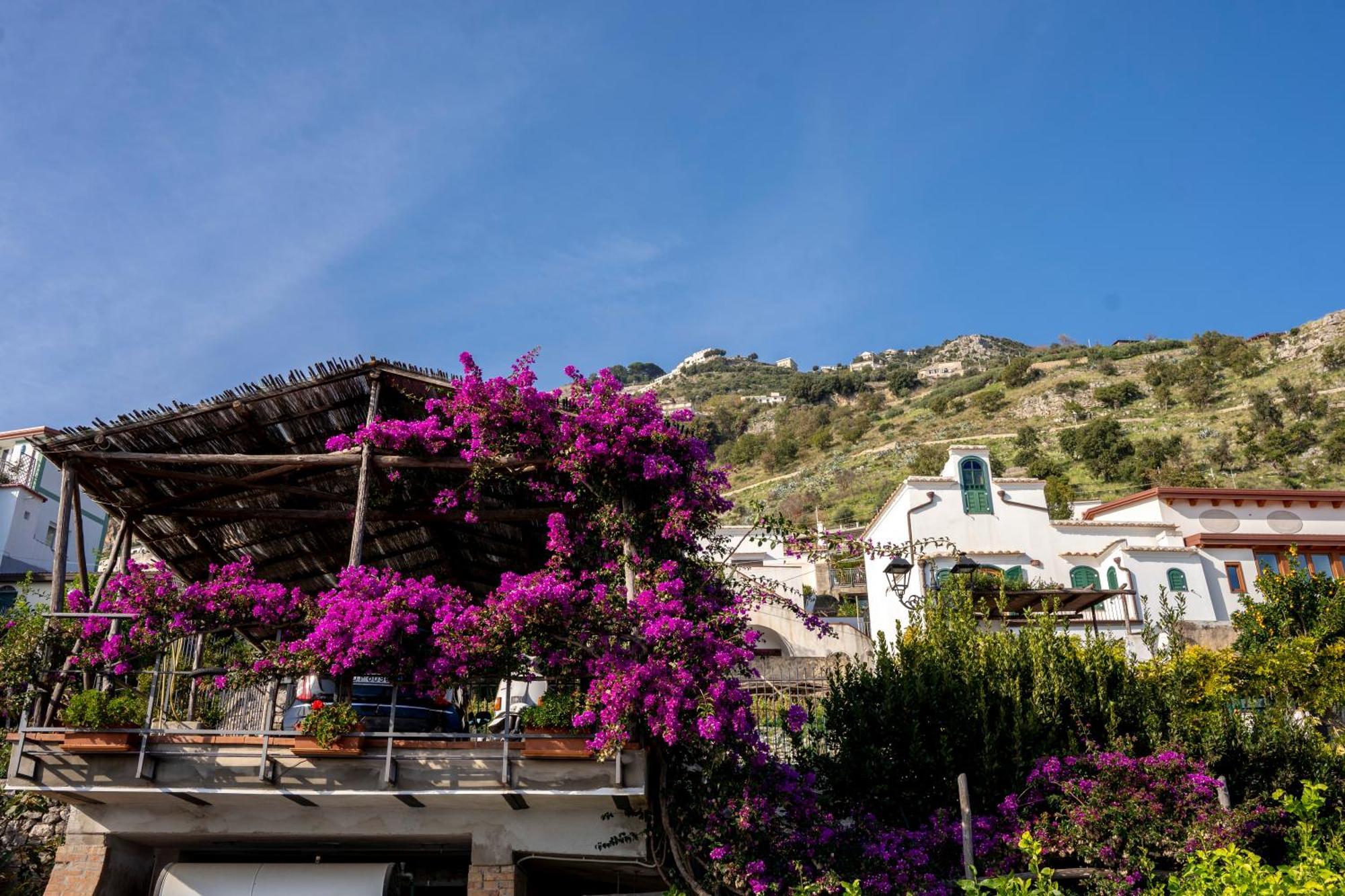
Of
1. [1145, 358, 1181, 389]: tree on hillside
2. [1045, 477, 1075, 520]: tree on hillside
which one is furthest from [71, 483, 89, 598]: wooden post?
[1145, 358, 1181, 389]: tree on hillside

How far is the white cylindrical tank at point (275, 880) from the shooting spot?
40.9 feet

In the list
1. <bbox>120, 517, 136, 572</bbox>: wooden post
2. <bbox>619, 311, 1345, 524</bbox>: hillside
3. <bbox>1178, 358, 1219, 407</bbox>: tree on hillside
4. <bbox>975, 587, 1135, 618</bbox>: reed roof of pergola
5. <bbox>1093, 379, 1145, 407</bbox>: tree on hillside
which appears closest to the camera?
<bbox>120, 517, 136, 572</bbox>: wooden post

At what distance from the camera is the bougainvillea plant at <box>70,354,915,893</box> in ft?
37.3

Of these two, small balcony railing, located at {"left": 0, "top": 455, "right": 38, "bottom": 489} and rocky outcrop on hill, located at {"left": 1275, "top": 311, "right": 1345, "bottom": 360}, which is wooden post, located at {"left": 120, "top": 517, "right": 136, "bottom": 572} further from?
rocky outcrop on hill, located at {"left": 1275, "top": 311, "right": 1345, "bottom": 360}

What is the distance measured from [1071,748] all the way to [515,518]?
8522 mm

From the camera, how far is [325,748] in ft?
38.0

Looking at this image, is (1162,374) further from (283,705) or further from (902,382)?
(283,705)

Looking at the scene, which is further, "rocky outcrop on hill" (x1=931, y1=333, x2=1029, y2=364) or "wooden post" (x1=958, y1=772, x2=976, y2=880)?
"rocky outcrop on hill" (x1=931, y1=333, x2=1029, y2=364)

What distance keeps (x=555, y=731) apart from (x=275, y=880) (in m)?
4.25

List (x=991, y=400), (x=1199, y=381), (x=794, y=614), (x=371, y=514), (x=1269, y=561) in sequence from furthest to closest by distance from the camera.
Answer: (x=991, y=400) < (x=1199, y=381) < (x=794, y=614) < (x=1269, y=561) < (x=371, y=514)

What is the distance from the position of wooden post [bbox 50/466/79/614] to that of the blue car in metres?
3.16

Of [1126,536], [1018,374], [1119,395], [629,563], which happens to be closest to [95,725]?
[629,563]

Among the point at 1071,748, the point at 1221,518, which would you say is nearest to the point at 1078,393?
the point at 1221,518

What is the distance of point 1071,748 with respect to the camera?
13750 mm
